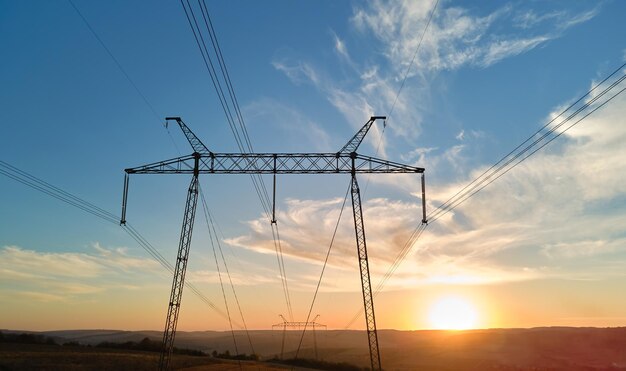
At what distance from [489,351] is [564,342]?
32.5 m

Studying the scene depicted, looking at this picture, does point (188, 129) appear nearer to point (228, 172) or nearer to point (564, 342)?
point (228, 172)

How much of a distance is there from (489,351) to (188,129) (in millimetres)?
167803

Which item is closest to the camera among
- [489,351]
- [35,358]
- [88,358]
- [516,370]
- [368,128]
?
[368,128]

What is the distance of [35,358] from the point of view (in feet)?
228

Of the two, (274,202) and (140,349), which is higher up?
(274,202)

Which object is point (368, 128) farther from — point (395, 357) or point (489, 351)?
point (489, 351)

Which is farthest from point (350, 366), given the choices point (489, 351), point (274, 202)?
point (489, 351)

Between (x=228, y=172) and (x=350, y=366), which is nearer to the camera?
(x=228, y=172)

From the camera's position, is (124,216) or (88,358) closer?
(124,216)

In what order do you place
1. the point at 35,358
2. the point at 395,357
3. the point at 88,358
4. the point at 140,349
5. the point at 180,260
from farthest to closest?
the point at 395,357
the point at 140,349
the point at 88,358
the point at 35,358
the point at 180,260

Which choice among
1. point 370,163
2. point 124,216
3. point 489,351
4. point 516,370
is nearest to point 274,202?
point 370,163

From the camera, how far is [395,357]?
159 m

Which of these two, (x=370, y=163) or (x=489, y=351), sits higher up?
(x=370, y=163)

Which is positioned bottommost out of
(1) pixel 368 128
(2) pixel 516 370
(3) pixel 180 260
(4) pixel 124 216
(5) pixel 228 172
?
(2) pixel 516 370
